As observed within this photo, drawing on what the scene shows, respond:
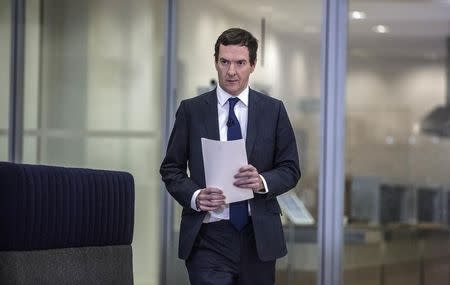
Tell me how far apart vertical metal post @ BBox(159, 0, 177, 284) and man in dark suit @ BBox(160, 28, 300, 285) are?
2.72m

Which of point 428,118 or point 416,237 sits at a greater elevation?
point 428,118

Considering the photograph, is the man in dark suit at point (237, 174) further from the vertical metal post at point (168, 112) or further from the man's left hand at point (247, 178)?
the vertical metal post at point (168, 112)

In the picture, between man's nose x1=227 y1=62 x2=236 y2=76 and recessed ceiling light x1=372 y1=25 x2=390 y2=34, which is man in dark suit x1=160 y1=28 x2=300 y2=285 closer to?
man's nose x1=227 y1=62 x2=236 y2=76

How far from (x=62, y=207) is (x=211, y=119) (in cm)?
89

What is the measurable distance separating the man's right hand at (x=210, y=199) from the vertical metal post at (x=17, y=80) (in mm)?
3873

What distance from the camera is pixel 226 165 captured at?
11.7 ft

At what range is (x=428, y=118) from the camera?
5906mm

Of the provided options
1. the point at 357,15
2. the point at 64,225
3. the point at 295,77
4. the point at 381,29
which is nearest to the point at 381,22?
the point at 381,29

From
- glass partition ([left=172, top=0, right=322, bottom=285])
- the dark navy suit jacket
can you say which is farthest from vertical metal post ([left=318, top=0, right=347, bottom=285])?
the dark navy suit jacket

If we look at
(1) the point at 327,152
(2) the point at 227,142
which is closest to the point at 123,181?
(2) the point at 227,142

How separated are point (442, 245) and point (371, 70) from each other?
1227 millimetres

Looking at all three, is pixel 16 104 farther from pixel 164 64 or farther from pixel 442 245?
pixel 442 245

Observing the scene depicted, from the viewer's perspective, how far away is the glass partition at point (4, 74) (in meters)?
7.18

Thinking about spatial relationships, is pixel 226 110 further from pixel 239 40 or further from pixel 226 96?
pixel 239 40
